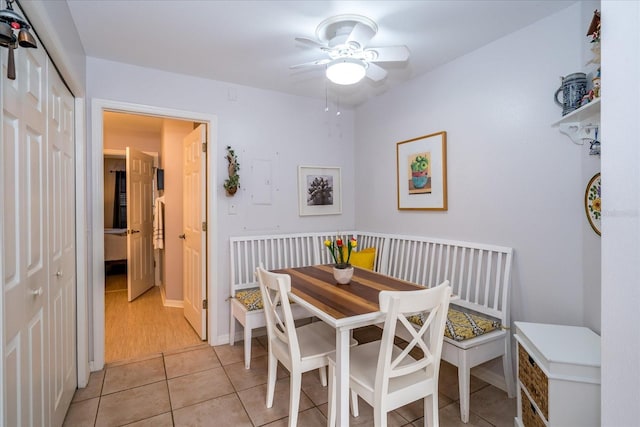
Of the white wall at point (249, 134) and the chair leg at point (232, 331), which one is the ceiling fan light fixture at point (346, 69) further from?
the chair leg at point (232, 331)

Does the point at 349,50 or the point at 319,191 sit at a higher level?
the point at 349,50

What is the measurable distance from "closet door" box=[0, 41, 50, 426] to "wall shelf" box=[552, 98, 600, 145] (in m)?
2.41

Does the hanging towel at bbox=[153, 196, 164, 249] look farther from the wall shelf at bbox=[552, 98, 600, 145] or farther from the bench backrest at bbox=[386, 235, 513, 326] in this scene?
the wall shelf at bbox=[552, 98, 600, 145]

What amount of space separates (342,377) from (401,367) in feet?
0.97

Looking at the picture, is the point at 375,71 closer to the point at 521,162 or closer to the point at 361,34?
the point at 361,34

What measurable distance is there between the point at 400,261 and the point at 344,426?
5.82ft

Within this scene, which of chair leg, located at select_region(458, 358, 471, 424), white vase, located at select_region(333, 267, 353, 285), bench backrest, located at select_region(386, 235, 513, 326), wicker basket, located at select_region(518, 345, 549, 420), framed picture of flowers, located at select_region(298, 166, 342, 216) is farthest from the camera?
framed picture of flowers, located at select_region(298, 166, 342, 216)

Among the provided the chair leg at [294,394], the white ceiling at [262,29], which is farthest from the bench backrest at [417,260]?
the white ceiling at [262,29]

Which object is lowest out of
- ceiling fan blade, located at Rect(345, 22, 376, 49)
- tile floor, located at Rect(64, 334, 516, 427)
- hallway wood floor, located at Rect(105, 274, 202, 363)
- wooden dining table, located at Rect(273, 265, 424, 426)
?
tile floor, located at Rect(64, 334, 516, 427)

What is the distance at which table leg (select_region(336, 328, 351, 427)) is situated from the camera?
1519 mm

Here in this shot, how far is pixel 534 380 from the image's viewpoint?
158cm

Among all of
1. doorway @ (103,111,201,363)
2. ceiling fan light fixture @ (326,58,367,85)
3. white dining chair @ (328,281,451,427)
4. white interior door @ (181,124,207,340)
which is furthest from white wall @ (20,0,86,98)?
white dining chair @ (328,281,451,427)

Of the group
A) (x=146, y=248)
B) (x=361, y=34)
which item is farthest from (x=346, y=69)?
(x=146, y=248)

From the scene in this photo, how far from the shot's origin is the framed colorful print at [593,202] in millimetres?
1753
